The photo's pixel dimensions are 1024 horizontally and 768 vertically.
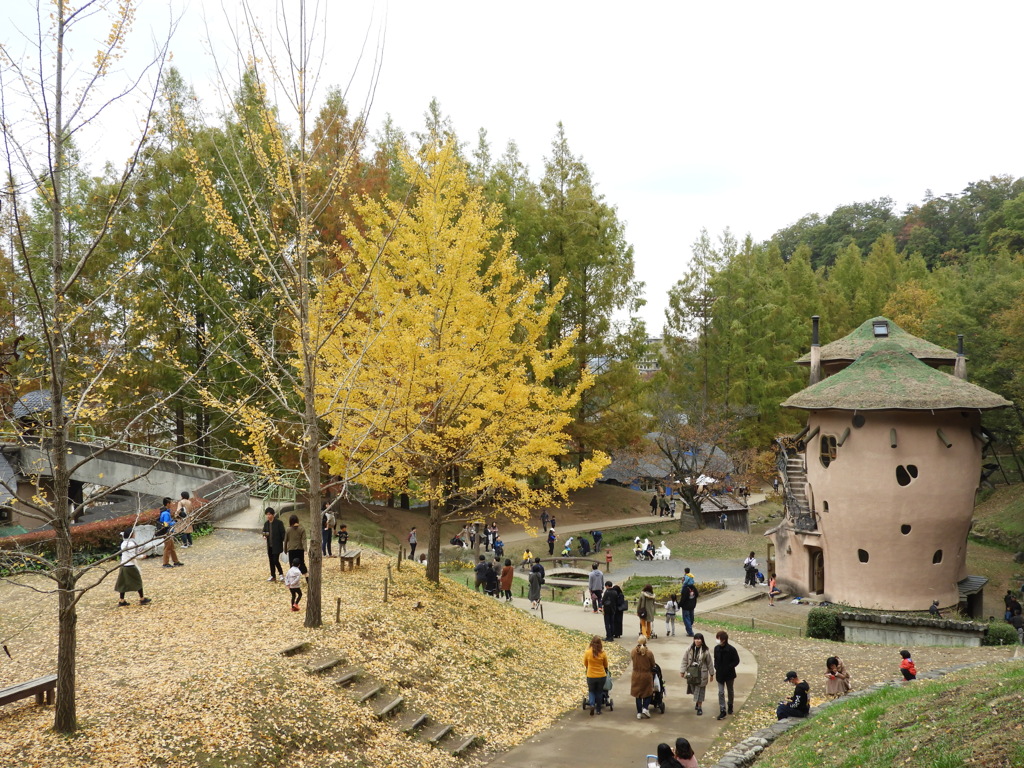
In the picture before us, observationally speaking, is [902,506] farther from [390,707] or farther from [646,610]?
[390,707]

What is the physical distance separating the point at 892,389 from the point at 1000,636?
8.15 meters

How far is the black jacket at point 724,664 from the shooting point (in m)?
12.9

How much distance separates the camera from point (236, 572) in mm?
17562

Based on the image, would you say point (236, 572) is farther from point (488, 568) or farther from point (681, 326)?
point (681, 326)

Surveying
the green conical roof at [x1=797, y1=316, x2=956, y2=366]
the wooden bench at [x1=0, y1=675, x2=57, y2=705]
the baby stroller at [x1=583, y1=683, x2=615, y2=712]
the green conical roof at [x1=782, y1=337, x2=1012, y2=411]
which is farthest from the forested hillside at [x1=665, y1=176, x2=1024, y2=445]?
the wooden bench at [x1=0, y1=675, x2=57, y2=705]

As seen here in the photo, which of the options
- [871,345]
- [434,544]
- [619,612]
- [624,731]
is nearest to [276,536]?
[434,544]

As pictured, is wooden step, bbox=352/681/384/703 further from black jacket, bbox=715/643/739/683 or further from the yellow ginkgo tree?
black jacket, bbox=715/643/739/683

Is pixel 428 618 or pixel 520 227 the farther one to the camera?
pixel 520 227

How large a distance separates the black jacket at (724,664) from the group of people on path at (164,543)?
8.51 metres

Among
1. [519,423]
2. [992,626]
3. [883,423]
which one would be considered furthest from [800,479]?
[519,423]

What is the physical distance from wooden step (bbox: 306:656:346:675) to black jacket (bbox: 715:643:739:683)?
6019 mm

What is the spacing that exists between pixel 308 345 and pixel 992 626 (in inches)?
741

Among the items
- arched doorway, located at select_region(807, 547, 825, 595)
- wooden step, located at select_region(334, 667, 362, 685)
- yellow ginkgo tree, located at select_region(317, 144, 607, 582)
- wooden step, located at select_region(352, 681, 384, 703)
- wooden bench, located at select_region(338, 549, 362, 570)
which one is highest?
yellow ginkgo tree, located at select_region(317, 144, 607, 582)

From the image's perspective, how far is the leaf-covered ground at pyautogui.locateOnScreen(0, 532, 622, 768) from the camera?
29.7 ft
